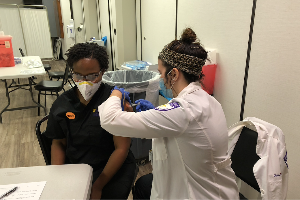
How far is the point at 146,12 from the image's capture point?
3203 millimetres

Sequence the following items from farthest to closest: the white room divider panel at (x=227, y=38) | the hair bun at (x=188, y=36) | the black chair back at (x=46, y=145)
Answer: the white room divider panel at (x=227, y=38) < the black chair back at (x=46, y=145) < the hair bun at (x=188, y=36)

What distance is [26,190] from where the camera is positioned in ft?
2.75

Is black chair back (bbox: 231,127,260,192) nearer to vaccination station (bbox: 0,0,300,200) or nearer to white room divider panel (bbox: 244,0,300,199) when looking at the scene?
vaccination station (bbox: 0,0,300,200)

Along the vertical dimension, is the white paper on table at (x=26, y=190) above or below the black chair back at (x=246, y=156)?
above

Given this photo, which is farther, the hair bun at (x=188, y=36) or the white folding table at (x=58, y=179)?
the hair bun at (x=188, y=36)

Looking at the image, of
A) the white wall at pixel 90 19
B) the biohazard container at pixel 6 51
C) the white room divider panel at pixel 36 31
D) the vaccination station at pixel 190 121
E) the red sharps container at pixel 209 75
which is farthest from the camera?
the white room divider panel at pixel 36 31

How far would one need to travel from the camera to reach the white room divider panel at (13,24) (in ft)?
21.1

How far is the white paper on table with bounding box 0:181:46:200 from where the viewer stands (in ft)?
2.62

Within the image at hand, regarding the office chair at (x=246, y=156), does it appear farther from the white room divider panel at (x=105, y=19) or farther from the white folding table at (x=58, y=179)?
the white room divider panel at (x=105, y=19)

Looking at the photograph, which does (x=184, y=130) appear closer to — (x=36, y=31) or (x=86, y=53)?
(x=86, y=53)

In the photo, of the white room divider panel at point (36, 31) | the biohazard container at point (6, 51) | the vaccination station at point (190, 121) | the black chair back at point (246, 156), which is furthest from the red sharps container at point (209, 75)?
the white room divider panel at point (36, 31)

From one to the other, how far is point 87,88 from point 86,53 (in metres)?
0.20

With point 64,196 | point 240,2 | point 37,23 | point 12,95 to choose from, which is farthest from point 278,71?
point 37,23

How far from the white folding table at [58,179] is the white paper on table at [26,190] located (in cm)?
2
